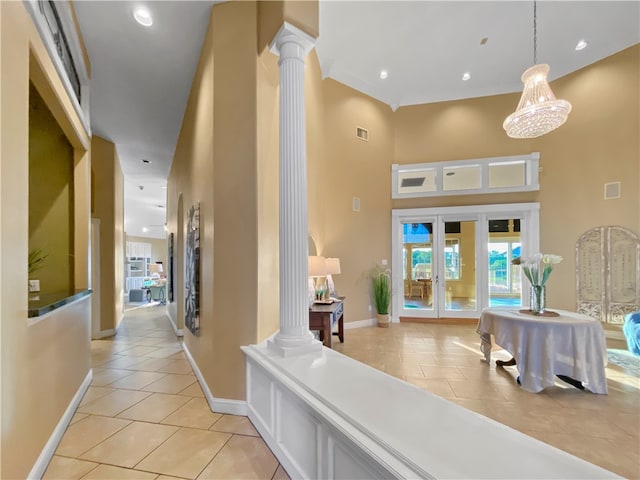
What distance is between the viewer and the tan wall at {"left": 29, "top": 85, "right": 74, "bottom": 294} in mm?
2869

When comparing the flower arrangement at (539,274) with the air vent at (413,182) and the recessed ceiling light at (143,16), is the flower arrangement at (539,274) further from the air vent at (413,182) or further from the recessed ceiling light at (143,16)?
the recessed ceiling light at (143,16)

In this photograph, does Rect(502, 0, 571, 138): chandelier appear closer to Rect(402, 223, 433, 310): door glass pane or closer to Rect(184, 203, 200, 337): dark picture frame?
Rect(402, 223, 433, 310): door glass pane

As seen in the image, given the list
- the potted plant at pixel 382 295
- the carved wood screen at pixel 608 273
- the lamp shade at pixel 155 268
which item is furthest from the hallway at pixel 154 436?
the lamp shade at pixel 155 268

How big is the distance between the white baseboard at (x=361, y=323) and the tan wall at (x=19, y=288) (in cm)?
438

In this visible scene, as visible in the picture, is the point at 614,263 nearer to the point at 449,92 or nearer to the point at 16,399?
the point at 449,92

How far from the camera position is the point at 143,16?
281 cm

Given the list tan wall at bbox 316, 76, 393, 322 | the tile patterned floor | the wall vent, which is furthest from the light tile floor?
the wall vent

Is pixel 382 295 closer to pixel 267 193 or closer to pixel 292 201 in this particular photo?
pixel 267 193

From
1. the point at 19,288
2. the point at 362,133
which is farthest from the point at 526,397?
the point at 362,133

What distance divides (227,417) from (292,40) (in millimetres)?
3304

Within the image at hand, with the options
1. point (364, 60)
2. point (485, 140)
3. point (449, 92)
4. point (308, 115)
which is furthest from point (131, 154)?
point (485, 140)

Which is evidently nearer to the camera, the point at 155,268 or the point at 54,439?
the point at 54,439

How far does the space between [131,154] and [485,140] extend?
26.4 feet

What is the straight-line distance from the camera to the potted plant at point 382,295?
231 inches
